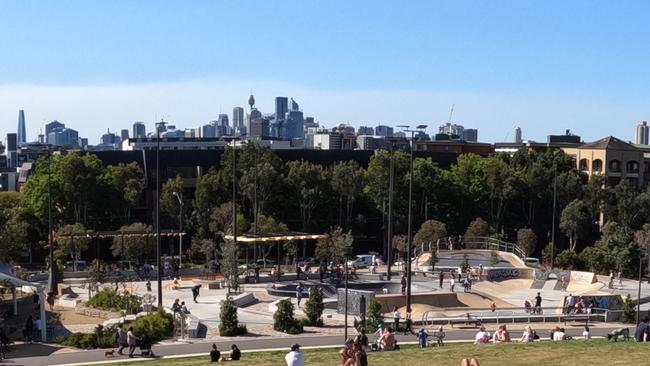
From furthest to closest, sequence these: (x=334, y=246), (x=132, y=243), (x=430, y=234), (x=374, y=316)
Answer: (x=430, y=234)
(x=132, y=243)
(x=334, y=246)
(x=374, y=316)

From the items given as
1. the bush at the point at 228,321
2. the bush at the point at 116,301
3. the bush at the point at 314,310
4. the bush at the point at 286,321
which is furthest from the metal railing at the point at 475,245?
the bush at the point at 228,321

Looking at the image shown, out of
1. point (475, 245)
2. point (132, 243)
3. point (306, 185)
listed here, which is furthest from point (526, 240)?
point (132, 243)

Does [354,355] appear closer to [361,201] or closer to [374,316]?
[374,316]

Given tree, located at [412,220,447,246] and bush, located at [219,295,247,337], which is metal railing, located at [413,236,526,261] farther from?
bush, located at [219,295,247,337]

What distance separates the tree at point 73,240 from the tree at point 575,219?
152 ft

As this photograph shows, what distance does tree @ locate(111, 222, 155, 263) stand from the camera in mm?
65438

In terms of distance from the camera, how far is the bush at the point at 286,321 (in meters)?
39.7

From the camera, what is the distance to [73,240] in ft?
213

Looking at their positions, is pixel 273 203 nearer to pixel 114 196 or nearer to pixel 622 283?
pixel 114 196

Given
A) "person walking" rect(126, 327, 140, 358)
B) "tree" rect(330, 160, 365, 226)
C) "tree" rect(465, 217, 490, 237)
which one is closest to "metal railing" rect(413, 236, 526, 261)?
"tree" rect(465, 217, 490, 237)

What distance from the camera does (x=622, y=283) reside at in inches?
2438

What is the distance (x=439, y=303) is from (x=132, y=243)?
26.2 meters

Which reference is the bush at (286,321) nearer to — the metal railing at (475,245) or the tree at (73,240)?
the tree at (73,240)

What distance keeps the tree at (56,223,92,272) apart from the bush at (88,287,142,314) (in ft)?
62.2
